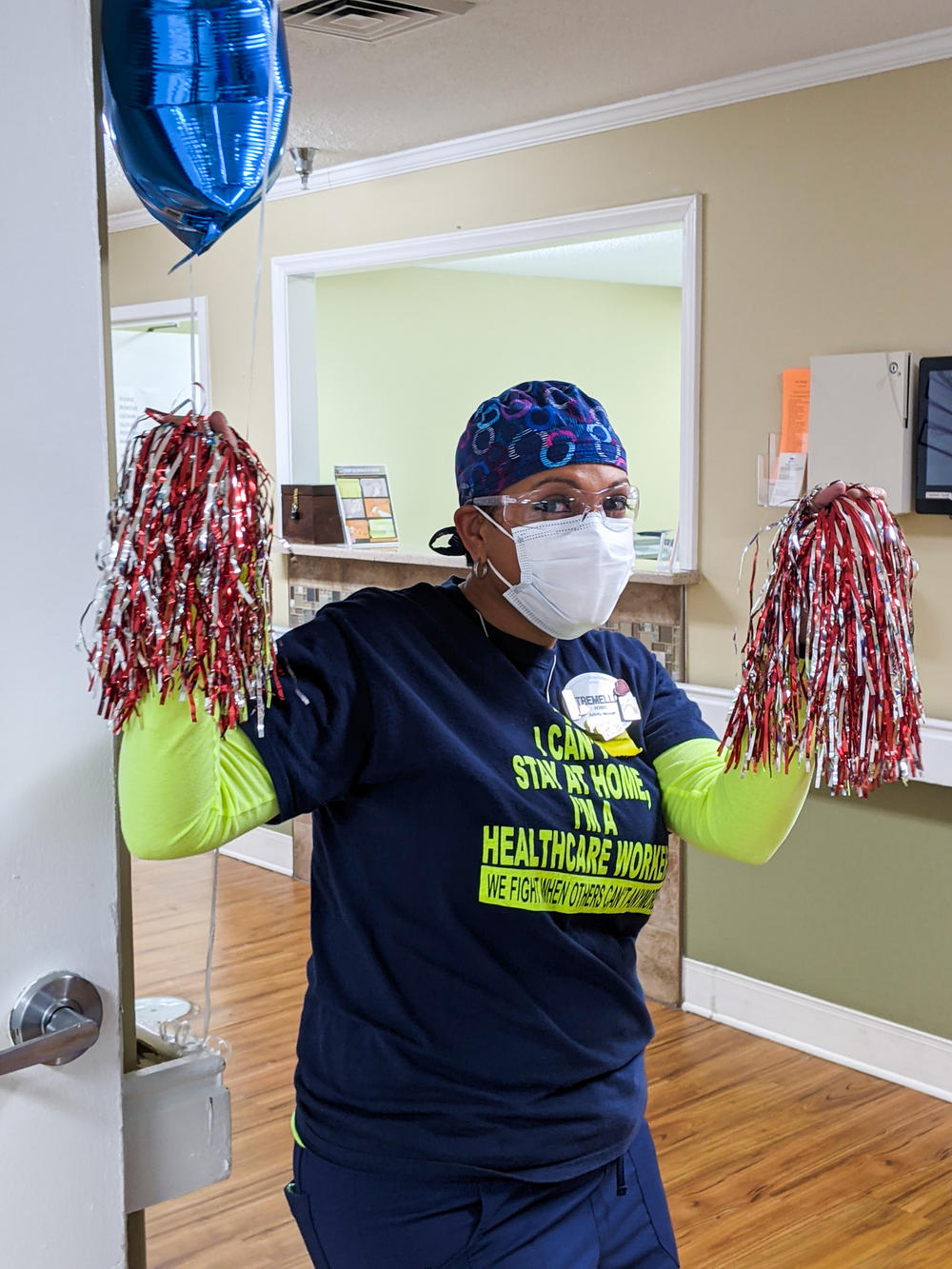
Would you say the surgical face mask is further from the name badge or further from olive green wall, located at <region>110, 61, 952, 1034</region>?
olive green wall, located at <region>110, 61, 952, 1034</region>

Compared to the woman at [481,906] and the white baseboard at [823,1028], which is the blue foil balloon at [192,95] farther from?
the white baseboard at [823,1028]

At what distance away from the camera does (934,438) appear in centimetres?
307

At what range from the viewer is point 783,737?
1.19 metres

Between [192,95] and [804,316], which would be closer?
[192,95]

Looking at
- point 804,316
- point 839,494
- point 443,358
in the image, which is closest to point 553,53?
point 804,316

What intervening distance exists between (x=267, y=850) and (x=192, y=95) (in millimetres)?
4360

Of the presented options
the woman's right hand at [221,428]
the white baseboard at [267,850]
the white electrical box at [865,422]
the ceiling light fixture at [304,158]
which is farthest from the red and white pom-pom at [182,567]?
the white baseboard at [267,850]

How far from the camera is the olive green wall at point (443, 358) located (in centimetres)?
668

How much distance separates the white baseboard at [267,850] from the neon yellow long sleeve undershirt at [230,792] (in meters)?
3.73

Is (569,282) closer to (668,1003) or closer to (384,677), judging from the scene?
(668,1003)

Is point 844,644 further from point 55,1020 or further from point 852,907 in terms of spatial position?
point 852,907

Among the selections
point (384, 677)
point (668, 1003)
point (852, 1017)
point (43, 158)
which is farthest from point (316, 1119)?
point (668, 1003)

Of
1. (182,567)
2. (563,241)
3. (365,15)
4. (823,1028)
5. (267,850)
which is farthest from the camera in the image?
(267,850)

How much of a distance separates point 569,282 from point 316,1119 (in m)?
6.85
